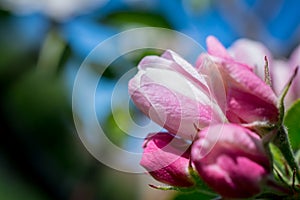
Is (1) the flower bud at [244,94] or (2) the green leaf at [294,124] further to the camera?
(2) the green leaf at [294,124]

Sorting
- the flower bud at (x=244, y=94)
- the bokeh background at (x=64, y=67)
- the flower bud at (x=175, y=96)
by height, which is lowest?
the bokeh background at (x=64, y=67)

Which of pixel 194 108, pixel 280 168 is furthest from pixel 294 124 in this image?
pixel 194 108

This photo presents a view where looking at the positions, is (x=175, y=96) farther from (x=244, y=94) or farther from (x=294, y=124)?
(x=294, y=124)

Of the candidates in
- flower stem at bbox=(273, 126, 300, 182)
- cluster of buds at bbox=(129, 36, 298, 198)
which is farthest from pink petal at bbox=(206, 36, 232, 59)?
flower stem at bbox=(273, 126, 300, 182)

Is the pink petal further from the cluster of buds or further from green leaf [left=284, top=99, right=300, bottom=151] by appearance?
green leaf [left=284, top=99, right=300, bottom=151]

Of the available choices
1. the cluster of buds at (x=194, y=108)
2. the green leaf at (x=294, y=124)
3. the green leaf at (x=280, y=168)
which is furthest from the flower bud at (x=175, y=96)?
the green leaf at (x=294, y=124)

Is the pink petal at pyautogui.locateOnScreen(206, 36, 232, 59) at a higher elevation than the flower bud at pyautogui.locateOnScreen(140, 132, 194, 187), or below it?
higher

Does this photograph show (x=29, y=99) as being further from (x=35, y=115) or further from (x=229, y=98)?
(x=229, y=98)

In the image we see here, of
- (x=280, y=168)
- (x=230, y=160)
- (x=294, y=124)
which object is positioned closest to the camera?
(x=230, y=160)

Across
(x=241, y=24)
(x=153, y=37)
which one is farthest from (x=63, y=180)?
(x=241, y=24)

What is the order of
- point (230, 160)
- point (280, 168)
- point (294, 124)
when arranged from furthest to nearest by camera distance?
1. point (294, 124)
2. point (280, 168)
3. point (230, 160)

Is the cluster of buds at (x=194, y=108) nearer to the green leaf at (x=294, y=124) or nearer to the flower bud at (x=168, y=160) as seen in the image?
the flower bud at (x=168, y=160)
